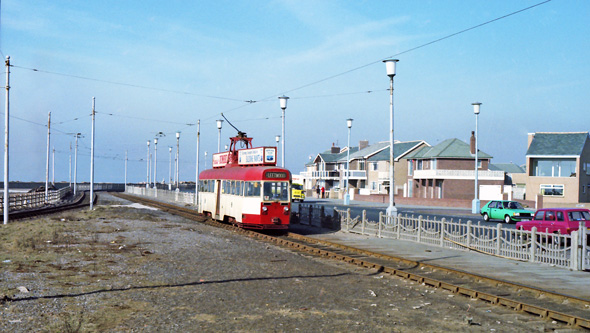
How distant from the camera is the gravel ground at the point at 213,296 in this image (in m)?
10.0

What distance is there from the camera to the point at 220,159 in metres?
35.2

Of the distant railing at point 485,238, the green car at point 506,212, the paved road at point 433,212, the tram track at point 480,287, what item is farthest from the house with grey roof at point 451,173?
the tram track at point 480,287

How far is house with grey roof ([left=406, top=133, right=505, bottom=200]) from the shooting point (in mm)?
73062

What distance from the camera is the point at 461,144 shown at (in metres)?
78.2

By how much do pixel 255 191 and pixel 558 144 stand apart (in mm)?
47986

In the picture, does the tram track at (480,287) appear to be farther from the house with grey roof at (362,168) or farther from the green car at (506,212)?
the house with grey roof at (362,168)

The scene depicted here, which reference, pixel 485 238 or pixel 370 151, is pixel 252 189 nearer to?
pixel 485 238

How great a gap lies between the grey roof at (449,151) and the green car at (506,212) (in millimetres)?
34010

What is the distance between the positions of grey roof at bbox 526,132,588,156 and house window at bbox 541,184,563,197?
3.50 m

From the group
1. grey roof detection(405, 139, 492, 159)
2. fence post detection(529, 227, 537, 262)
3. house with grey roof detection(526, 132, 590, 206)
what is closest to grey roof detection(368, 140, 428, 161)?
grey roof detection(405, 139, 492, 159)

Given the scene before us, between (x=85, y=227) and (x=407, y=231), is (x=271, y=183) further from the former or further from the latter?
(x=85, y=227)

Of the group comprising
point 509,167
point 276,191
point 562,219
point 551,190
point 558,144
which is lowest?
point 562,219

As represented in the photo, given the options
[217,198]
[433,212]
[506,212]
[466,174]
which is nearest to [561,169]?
[466,174]

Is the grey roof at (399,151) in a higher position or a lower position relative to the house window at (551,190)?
higher
